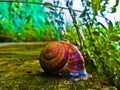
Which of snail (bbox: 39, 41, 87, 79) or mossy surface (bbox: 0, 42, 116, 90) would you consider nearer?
mossy surface (bbox: 0, 42, 116, 90)

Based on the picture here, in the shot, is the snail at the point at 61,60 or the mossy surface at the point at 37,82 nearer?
the mossy surface at the point at 37,82

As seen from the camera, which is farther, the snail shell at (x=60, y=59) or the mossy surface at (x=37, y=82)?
the snail shell at (x=60, y=59)

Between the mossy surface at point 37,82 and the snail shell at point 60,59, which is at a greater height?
the snail shell at point 60,59

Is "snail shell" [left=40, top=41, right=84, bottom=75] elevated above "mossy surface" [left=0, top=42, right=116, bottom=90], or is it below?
above

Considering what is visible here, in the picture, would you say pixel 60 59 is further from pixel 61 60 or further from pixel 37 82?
pixel 37 82

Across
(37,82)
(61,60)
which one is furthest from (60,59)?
(37,82)

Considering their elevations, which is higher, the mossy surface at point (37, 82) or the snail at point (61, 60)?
the snail at point (61, 60)
